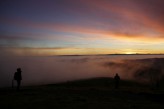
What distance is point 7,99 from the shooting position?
26328 mm

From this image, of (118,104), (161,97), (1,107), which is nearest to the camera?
(1,107)

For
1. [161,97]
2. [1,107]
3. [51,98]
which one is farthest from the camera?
[161,97]

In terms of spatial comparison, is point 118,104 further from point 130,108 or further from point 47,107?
point 47,107

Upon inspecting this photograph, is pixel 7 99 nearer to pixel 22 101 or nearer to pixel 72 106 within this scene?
pixel 22 101

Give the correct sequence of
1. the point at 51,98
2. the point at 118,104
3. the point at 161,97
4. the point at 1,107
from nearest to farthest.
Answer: the point at 1,107 < the point at 118,104 < the point at 51,98 < the point at 161,97

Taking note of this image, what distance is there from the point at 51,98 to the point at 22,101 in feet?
10.5

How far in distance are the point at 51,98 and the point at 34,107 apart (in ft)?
14.6

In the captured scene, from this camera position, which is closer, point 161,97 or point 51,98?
point 51,98

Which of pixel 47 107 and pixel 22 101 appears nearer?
pixel 47 107

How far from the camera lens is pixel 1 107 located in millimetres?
22375

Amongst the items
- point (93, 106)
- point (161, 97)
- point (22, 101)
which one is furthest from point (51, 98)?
point (161, 97)

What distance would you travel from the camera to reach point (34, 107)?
74.1ft

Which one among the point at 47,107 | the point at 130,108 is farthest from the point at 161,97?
the point at 47,107

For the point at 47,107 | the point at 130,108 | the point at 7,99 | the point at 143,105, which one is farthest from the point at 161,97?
the point at 7,99
